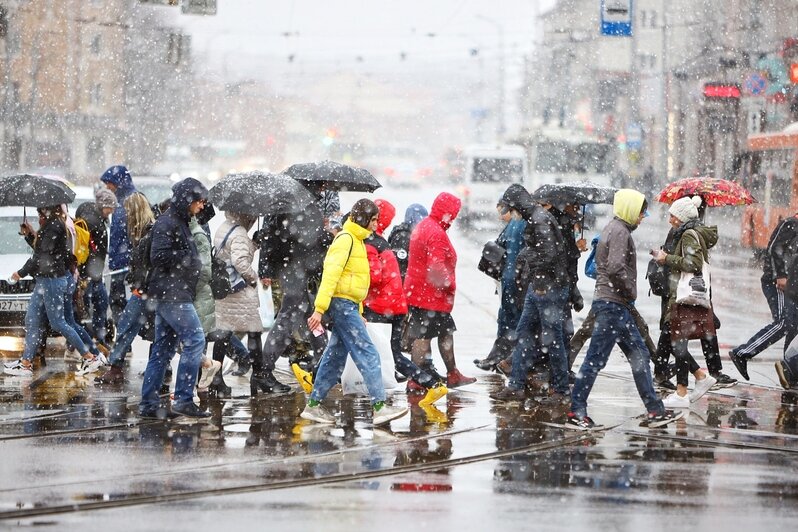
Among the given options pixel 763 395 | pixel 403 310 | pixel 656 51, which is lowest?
pixel 763 395

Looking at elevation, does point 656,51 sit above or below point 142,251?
above

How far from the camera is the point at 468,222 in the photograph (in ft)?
148

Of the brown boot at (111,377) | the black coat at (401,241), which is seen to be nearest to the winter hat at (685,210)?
the black coat at (401,241)

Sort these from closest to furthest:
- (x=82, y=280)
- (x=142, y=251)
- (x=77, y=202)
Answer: (x=142, y=251)
(x=82, y=280)
(x=77, y=202)

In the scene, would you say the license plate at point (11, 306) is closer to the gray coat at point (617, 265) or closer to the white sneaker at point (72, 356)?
the white sneaker at point (72, 356)

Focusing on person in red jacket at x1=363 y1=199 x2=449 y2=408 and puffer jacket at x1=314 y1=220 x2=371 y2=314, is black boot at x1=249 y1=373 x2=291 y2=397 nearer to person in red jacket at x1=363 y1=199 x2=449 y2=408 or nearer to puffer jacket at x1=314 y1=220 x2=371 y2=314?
person in red jacket at x1=363 y1=199 x2=449 y2=408

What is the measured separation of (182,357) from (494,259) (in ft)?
12.4

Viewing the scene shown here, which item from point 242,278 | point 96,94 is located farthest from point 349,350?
point 96,94

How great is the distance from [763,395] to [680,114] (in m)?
57.2

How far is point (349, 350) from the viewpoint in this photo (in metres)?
9.55

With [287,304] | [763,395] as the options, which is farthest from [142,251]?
[763,395]

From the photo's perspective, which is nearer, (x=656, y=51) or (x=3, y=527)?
(x=3, y=527)

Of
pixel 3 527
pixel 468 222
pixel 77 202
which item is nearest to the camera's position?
pixel 3 527

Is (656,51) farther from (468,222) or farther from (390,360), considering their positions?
(390,360)
